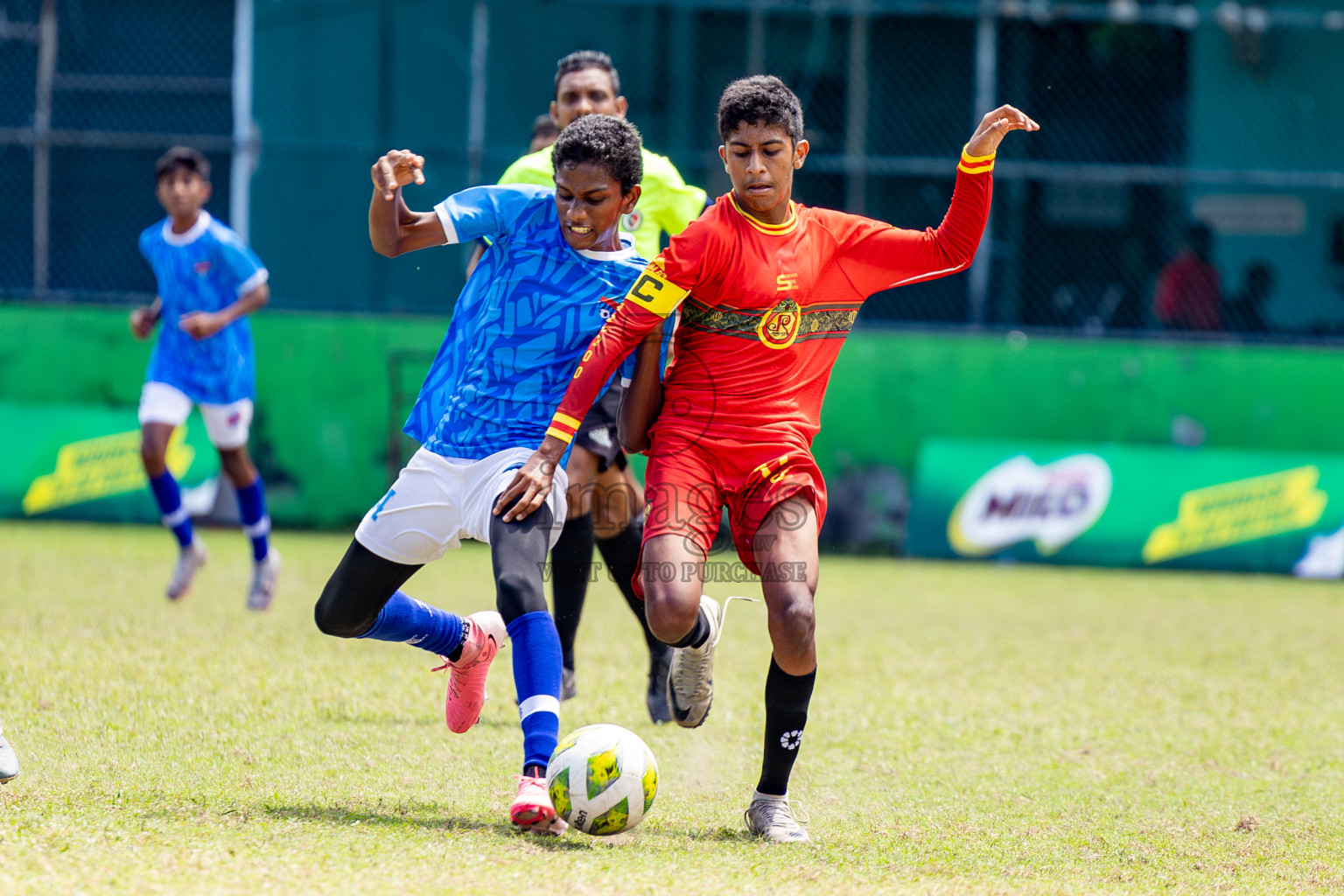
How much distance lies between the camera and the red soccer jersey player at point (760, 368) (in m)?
4.23

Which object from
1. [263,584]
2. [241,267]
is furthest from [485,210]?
[241,267]

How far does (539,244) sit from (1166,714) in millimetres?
3521

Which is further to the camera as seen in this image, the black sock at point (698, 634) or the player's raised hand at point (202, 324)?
the player's raised hand at point (202, 324)

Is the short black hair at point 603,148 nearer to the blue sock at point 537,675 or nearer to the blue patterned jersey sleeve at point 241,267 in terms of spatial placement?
the blue sock at point 537,675

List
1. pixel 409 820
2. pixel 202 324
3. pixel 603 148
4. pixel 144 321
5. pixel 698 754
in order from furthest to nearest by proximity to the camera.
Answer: pixel 144 321, pixel 202 324, pixel 698 754, pixel 603 148, pixel 409 820

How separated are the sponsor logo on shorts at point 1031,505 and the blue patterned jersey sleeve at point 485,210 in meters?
7.08

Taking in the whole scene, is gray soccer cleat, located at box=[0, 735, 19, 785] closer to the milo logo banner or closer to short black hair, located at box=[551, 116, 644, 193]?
short black hair, located at box=[551, 116, 644, 193]

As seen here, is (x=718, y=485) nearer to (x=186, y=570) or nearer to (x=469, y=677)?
(x=469, y=677)

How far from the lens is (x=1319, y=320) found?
1383cm

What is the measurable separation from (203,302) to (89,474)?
3.43 meters

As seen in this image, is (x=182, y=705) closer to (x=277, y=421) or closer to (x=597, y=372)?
(x=597, y=372)

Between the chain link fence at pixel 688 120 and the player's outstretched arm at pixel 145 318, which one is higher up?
the chain link fence at pixel 688 120

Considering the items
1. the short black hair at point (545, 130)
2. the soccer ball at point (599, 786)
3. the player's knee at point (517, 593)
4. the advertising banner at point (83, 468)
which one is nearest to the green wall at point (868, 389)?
the advertising banner at point (83, 468)

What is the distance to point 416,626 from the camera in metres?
4.65
